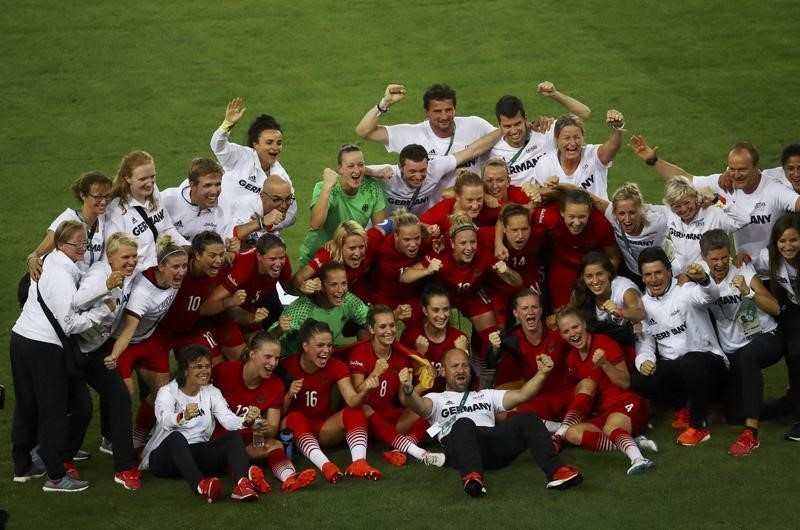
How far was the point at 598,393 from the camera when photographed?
958 centimetres

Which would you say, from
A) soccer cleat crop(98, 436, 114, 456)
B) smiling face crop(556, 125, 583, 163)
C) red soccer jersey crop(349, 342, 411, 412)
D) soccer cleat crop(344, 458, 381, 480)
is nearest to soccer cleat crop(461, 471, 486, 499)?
soccer cleat crop(344, 458, 381, 480)

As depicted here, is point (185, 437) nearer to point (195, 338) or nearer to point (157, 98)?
point (195, 338)

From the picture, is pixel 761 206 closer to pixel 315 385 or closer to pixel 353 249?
pixel 353 249

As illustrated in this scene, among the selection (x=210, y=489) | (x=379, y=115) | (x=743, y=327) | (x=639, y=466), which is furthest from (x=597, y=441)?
(x=379, y=115)

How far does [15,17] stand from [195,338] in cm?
940

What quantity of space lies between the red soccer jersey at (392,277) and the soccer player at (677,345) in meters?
1.73

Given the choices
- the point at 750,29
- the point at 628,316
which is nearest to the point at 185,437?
the point at 628,316

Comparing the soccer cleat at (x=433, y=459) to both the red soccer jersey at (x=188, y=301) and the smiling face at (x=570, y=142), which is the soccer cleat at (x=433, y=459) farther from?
the smiling face at (x=570, y=142)

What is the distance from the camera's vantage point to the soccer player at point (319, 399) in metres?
9.23

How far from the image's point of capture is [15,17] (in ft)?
57.8

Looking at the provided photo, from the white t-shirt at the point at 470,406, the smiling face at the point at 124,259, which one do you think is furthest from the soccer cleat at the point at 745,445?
the smiling face at the point at 124,259

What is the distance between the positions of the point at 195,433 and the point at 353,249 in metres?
1.83

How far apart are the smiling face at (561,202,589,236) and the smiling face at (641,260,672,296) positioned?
0.61m

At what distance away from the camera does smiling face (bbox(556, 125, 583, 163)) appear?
10398 mm
